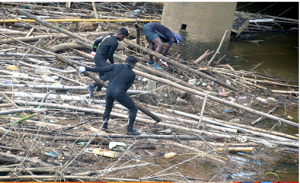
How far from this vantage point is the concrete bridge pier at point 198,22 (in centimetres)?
1016

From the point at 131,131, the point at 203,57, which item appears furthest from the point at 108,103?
the point at 203,57

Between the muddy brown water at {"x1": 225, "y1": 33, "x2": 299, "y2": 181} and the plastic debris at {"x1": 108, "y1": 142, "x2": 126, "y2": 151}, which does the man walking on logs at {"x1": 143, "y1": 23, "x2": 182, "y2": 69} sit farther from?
the plastic debris at {"x1": 108, "y1": 142, "x2": 126, "y2": 151}

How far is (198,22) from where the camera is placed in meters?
10.3

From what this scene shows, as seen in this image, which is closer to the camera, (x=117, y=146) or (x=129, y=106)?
(x=117, y=146)

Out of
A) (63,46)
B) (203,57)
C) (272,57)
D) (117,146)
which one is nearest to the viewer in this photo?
(117,146)

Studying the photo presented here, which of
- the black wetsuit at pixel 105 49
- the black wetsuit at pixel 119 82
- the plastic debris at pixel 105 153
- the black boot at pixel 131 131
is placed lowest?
the plastic debris at pixel 105 153

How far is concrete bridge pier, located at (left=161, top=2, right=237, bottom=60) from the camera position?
1016 centimetres

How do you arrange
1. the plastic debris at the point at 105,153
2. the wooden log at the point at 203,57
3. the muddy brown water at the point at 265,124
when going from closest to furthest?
1. the plastic debris at the point at 105,153
2. the muddy brown water at the point at 265,124
3. the wooden log at the point at 203,57

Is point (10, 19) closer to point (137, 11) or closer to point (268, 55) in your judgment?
point (137, 11)

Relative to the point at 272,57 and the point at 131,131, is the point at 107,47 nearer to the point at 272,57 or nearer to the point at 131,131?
the point at 131,131

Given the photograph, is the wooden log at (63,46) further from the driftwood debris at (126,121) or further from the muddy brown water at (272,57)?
the muddy brown water at (272,57)

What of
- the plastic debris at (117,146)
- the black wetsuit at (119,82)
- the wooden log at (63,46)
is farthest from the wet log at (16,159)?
the wooden log at (63,46)

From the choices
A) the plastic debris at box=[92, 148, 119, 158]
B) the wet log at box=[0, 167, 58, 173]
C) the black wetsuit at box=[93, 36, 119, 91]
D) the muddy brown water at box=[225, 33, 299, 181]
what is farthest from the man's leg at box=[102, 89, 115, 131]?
the muddy brown water at box=[225, 33, 299, 181]

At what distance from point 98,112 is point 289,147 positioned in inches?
162
